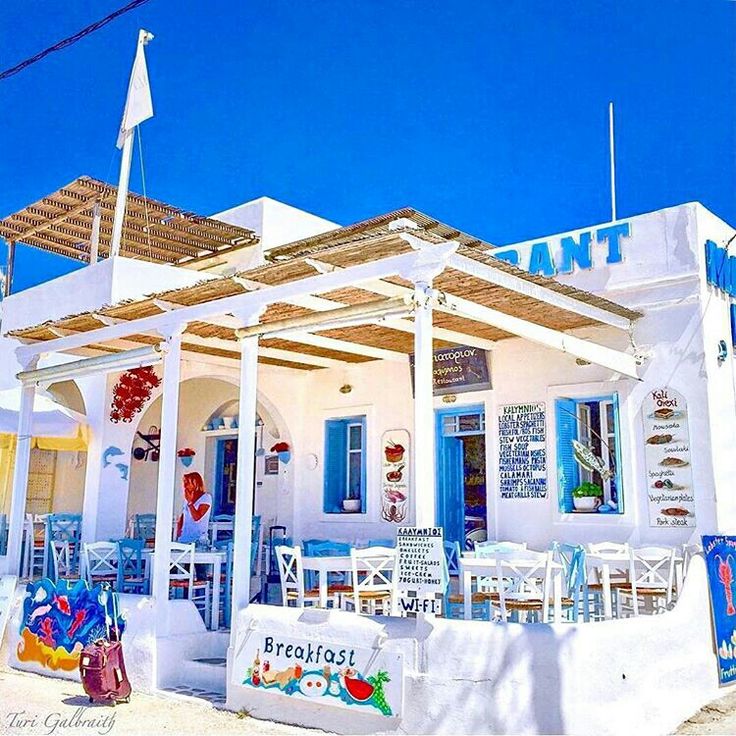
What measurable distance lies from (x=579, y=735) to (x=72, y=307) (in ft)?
29.1

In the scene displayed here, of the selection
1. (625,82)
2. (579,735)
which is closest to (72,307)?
(625,82)

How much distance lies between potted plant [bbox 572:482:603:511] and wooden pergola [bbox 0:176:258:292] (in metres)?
7.38

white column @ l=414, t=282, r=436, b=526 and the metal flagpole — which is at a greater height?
the metal flagpole

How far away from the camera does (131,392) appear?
36.5 ft

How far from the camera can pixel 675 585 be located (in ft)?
26.4

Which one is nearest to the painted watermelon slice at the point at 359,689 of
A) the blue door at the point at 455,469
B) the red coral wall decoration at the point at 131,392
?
the blue door at the point at 455,469

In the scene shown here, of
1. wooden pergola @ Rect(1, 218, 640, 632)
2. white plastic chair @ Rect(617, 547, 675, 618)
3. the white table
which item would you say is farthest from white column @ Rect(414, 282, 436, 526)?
white plastic chair @ Rect(617, 547, 675, 618)

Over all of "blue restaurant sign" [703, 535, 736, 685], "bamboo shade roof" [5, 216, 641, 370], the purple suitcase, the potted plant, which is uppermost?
"bamboo shade roof" [5, 216, 641, 370]

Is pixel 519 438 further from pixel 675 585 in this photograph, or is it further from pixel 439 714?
pixel 439 714

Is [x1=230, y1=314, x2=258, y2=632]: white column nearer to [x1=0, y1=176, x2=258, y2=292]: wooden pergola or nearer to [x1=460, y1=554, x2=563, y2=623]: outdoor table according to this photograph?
[x1=460, y1=554, x2=563, y2=623]: outdoor table

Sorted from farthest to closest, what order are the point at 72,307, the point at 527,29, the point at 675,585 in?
1. the point at 72,307
2. the point at 527,29
3. the point at 675,585

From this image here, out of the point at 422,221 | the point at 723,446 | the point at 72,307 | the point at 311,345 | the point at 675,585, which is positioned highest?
the point at 422,221

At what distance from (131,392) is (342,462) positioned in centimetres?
317

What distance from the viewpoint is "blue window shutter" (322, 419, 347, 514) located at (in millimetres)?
11688
